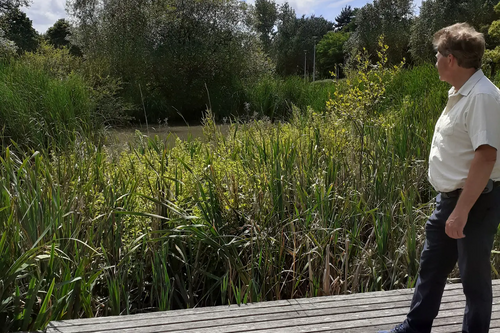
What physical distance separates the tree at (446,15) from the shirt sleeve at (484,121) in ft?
95.0

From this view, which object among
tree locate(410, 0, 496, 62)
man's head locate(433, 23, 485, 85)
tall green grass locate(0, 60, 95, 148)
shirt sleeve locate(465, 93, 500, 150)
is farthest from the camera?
tree locate(410, 0, 496, 62)

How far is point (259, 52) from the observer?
1780 centimetres

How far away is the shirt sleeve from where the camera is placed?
4.82 feet

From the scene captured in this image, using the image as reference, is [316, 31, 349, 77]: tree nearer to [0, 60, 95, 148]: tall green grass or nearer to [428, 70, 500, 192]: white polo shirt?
[0, 60, 95, 148]: tall green grass

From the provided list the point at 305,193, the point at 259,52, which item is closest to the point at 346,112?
the point at 305,193

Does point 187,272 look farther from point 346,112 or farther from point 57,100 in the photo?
point 57,100

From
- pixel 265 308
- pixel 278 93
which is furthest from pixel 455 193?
pixel 278 93

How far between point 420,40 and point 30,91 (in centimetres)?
2767

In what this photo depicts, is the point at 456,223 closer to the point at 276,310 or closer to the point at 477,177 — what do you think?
the point at 477,177

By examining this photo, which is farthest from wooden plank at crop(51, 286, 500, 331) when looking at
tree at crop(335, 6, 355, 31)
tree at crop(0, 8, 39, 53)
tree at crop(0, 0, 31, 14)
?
tree at crop(335, 6, 355, 31)

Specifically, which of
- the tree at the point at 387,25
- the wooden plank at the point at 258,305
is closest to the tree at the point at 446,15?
the tree at the point at 387,25

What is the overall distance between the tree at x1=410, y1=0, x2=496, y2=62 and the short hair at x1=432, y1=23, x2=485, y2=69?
1134 inches

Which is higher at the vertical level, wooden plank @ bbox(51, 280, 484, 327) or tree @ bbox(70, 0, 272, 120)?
tree @ bbox(70, 0, 272, 120)

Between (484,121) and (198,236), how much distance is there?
1.61 meters
